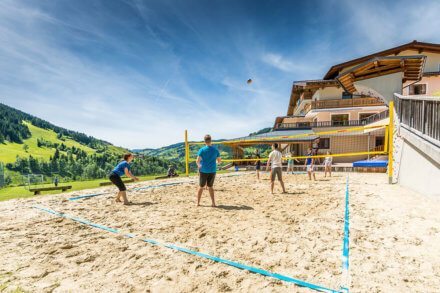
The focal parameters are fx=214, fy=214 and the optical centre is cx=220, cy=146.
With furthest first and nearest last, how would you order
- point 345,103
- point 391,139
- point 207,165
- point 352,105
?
1. point 345,103
2. point 352,105
3. point 391,139
4. point 207,165

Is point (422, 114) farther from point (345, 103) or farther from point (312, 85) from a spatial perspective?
point (312, 85)

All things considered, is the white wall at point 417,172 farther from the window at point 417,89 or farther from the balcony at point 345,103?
the window at point 417,89

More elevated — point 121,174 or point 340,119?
point 340,119

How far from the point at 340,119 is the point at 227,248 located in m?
27.7

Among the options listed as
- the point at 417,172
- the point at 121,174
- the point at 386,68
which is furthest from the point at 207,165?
the point at 386,68

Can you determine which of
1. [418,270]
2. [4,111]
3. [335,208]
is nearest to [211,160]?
[335,208]

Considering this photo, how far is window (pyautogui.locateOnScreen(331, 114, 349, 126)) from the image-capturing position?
25081mm

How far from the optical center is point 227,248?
302 centimetres

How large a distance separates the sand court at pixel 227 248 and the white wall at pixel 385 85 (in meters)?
4.89

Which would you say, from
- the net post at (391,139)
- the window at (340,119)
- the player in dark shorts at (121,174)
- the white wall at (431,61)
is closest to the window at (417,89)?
the white wall at (431,61)

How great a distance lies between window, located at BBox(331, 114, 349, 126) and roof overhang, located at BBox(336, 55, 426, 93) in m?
16.6

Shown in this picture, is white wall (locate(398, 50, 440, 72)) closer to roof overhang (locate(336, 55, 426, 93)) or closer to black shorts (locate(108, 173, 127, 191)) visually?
roof overhang (locate(336, 55, 426, 93))

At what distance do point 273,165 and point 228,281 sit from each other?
16.9 feet

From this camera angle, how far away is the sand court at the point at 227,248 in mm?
2248
